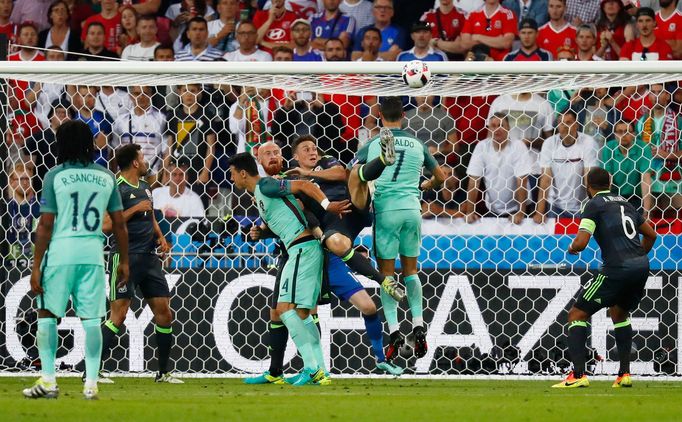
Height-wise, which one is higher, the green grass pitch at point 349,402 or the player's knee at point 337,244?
the player's knee at point 337,244

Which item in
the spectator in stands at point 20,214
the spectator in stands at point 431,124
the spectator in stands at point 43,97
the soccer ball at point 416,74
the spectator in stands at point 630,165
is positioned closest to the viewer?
the soccer ball at point 416,74

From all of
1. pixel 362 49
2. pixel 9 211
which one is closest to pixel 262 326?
→ pixel 9 211

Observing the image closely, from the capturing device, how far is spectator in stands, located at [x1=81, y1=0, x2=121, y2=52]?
16297 millimetres

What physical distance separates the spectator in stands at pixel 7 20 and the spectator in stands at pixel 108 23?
1.05 m

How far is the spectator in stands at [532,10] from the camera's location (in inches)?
616

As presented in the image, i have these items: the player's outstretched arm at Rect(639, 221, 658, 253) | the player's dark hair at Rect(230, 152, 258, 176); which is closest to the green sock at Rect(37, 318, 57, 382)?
the player's dark hair at Rect(230, 152, 258, 176)

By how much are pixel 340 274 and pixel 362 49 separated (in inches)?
217

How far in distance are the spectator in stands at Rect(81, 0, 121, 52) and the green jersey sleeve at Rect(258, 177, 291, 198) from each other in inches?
269

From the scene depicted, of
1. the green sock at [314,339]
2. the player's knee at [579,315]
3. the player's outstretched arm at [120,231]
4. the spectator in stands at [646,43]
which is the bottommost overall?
the green sock at [314,339]

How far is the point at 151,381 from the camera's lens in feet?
36.6

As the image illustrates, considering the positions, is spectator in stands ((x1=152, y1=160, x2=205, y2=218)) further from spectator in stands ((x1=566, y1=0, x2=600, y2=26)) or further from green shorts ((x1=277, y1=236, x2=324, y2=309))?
spectator in stands ((x1=566, y1=0, x2=600, y2=26))

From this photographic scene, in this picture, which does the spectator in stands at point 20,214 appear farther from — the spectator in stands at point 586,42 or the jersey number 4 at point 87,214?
the spectator in stands at point 586,42

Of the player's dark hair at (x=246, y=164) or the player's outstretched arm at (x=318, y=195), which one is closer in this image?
the player's outstretched arm at (x=318, y=195)

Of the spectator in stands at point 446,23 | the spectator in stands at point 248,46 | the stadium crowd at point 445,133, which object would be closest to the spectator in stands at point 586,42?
the stadium crowd at point 445,133
